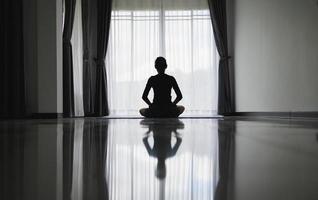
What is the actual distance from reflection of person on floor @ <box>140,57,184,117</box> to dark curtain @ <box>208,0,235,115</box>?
5.89 ft

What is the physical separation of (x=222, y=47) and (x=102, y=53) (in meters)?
2.16

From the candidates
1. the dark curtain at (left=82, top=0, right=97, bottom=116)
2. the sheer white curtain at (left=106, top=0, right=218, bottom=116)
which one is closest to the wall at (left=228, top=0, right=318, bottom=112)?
the sheer white curtain at (left=106, top=0, right=218, bottom=116)

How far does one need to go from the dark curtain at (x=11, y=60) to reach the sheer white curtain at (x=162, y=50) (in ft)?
7.82

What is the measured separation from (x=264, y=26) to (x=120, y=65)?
298cm

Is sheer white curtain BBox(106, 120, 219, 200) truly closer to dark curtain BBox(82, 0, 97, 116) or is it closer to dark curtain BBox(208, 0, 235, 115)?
dark curtain BBox(82, 0, 97, 116)

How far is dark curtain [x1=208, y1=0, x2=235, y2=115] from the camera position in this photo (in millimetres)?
7309

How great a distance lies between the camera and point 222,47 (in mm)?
7438

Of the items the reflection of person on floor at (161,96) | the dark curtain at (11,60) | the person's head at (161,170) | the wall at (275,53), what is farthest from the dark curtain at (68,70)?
the person's head at (161,170)

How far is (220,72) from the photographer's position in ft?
24.2

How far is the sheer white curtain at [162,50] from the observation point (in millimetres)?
7609

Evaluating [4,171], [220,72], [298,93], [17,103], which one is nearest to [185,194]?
[4,171]

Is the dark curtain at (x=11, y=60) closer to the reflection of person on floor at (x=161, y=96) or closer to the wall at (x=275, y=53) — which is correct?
the reflection of person on floor at (x=161, y=96)

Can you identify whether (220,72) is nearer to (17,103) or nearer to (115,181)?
(17,103)

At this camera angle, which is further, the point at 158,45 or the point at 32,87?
the point at 158,45
